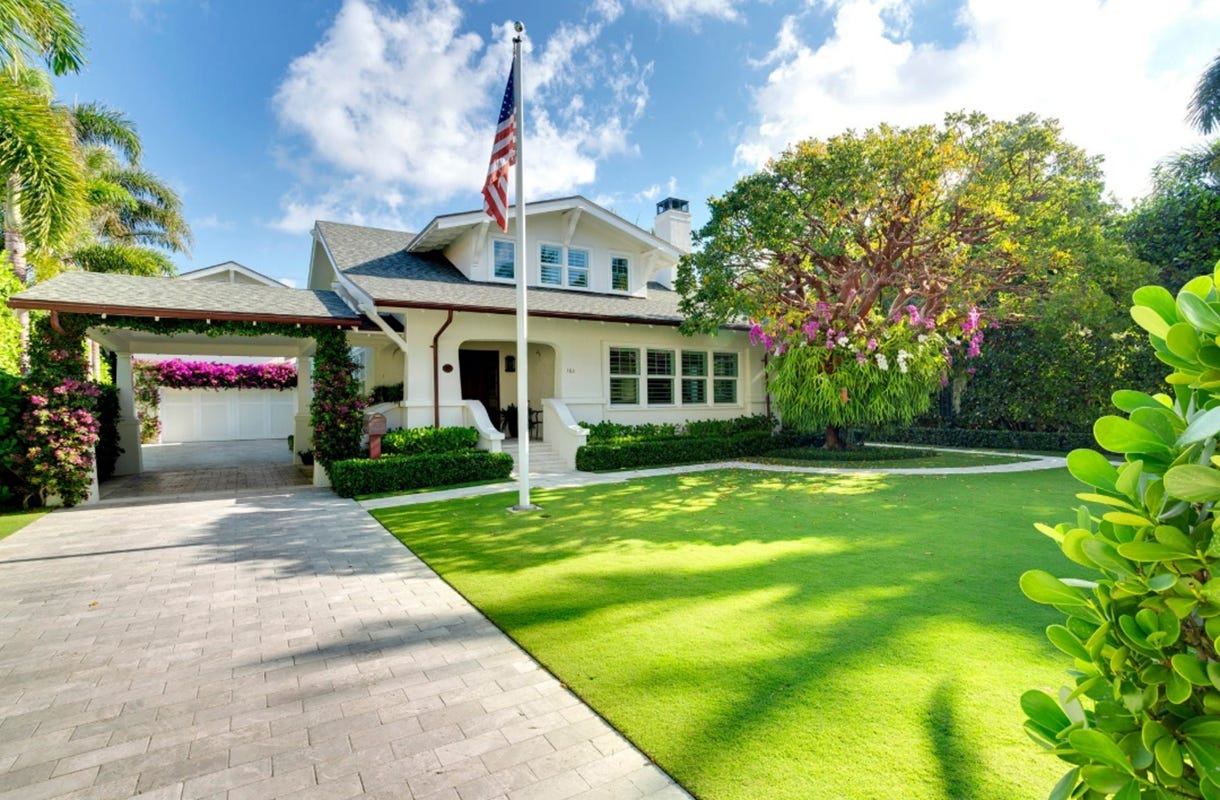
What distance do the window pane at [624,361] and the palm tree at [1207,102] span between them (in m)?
20.0

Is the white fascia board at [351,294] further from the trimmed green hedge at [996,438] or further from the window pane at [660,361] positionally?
the trimmed green hedge at [996,438]

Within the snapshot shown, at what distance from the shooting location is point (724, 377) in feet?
56.7

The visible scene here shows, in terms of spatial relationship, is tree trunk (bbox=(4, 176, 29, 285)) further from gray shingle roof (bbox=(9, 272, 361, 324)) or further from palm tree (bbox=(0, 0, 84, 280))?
gray shingle roof (bbox=(9, 272, 361, 324))

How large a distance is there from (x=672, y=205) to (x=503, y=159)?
45.6 ft

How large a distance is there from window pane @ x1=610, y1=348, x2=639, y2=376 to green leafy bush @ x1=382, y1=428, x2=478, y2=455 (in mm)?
4785

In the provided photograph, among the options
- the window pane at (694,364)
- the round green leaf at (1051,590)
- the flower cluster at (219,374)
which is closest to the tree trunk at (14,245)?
the flower cluster at (219,374)

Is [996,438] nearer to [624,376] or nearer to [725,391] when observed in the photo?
[725,391]

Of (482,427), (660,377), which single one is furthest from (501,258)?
(660,377)

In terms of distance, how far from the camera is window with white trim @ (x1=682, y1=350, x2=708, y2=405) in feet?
54.5

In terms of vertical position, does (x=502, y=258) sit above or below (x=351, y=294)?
above

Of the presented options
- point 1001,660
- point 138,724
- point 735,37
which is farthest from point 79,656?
point 735,37

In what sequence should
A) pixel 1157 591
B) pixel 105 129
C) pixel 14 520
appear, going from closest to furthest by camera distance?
pixel 1157 591 → pixel 14 520 → pixel 105 129

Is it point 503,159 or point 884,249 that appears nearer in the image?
point 503,159

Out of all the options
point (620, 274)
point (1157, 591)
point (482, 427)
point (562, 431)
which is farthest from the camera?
point (620, 274)
